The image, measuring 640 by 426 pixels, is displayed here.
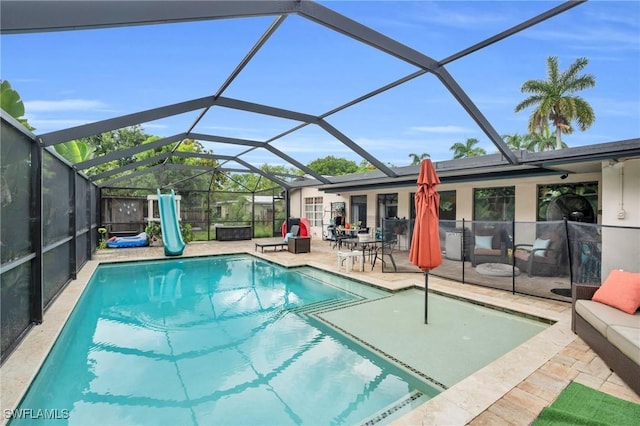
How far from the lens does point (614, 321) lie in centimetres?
340

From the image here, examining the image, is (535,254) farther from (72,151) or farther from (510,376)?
(72,151)

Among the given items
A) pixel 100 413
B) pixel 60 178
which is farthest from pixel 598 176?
pixel 60 178

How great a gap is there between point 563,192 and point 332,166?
39.2 meters

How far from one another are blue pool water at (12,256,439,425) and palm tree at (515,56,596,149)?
22154mm

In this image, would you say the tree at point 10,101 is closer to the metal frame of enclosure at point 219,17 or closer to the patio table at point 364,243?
the metal frame of enclosure at point 219,17

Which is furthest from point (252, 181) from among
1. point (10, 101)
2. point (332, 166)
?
point (10, 101)

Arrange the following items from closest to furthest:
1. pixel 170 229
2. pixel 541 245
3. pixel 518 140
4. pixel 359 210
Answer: pixel 541 245 < pixel 170 229 < pixel 359 210 < pixel 518 140

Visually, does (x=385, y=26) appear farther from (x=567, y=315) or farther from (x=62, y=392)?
(x=62, y=392)

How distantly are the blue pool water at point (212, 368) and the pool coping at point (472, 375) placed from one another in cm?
18

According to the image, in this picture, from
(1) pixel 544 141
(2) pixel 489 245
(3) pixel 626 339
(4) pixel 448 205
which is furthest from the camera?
(1) pixel 544 141

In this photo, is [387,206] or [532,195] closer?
[532,195]

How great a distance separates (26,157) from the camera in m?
4.43

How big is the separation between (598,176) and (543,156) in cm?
221

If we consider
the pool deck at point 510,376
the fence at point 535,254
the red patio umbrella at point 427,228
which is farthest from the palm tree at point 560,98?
the red patio umbrella at point 427,228
